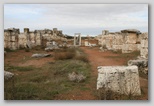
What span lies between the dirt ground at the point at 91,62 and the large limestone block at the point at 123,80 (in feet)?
0.54

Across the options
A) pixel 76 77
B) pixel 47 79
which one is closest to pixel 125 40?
pixel 76 77

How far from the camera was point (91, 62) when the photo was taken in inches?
245

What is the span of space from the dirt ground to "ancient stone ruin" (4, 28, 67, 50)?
151mm

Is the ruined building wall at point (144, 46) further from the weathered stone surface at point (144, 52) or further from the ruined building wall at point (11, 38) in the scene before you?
the ruined building wall at point (11, 38)

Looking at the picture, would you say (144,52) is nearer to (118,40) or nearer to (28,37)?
(118,40)

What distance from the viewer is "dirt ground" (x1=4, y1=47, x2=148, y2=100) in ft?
19.6

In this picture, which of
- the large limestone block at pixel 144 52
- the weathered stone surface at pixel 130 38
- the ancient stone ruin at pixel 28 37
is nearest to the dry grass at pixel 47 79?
the ancient stone ruin at pixel 28 37

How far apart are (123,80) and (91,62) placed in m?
0.72

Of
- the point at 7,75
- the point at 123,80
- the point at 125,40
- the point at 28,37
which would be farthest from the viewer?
the point at 125,40

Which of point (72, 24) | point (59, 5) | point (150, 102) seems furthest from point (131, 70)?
point (59, 5)

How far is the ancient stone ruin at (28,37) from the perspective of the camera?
604 cm

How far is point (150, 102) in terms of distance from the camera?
19.7 ft

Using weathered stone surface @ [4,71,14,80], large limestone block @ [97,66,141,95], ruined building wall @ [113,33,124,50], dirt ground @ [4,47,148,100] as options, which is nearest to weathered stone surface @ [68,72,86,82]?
dirt ground @ [4,47,148,100]

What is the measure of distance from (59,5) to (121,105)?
214cm
